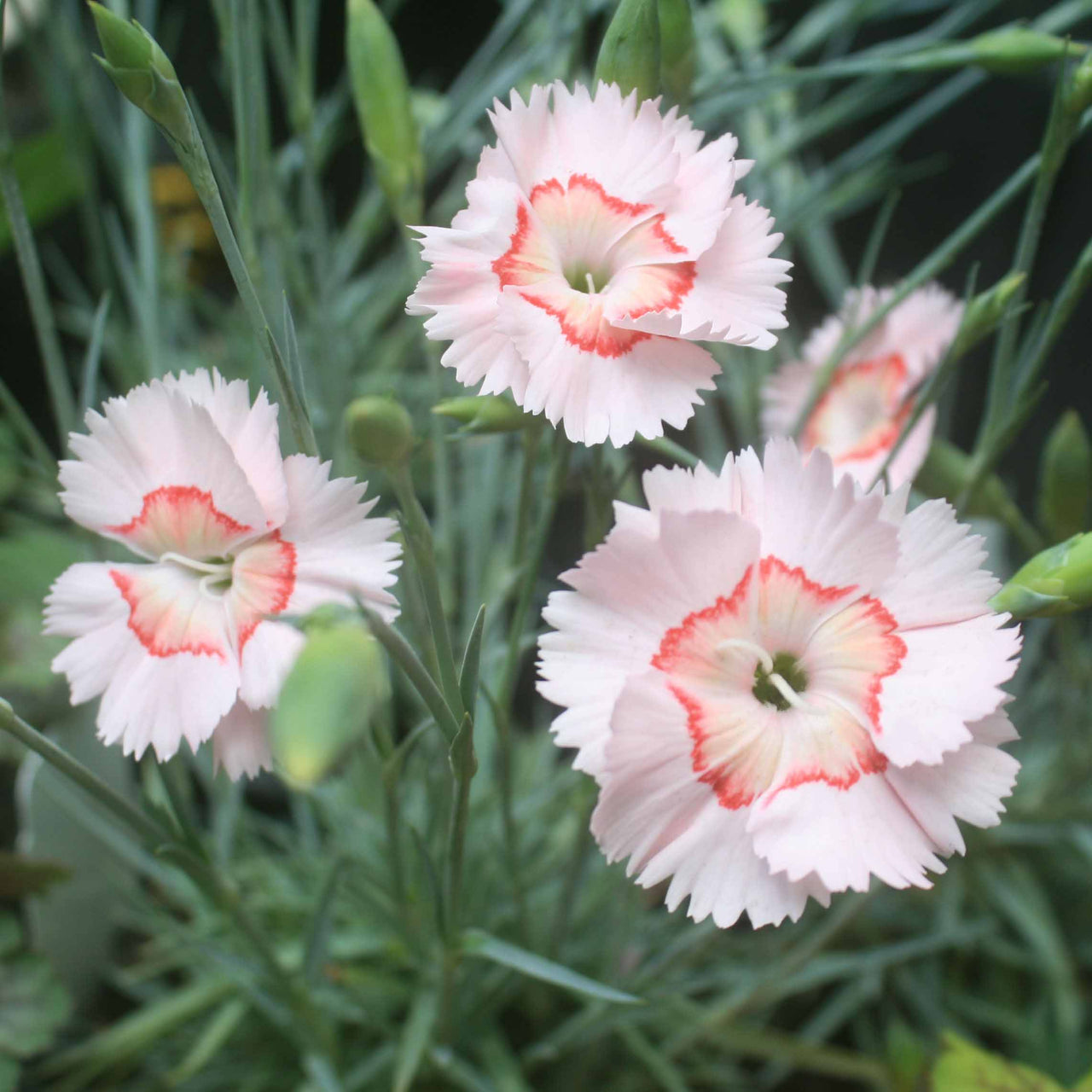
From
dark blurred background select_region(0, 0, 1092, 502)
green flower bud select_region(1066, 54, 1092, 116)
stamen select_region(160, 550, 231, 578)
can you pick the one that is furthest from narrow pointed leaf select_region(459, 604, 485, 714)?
dark blurred background select_region(0, 0, 1092, 502)

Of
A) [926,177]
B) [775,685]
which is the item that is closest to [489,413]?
[775,685]

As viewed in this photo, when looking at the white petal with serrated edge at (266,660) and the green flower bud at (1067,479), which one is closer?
the white petal with serrated edge at (266,660)

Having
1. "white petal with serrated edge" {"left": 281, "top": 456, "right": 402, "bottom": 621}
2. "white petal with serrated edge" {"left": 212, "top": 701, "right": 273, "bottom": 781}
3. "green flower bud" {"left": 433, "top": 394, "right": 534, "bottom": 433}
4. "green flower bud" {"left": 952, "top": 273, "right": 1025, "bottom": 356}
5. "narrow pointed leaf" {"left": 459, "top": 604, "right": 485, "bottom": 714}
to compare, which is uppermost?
"green flower bud" {"left": 952, "top": 273, "right": 1025, "bottom": 356}

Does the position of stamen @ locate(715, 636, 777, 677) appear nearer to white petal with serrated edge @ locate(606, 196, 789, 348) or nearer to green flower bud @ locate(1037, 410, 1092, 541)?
white petal with serrated edge @ locate(606, 196, 789, 348)

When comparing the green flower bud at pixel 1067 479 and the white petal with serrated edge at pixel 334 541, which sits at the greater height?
the white petal with serrated edge at pixel 334 541

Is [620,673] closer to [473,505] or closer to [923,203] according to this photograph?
[473,505]

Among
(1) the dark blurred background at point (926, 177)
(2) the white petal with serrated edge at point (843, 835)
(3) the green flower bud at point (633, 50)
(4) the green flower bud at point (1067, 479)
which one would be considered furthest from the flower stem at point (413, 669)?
(1) the dark blurred background at point (926, 177)

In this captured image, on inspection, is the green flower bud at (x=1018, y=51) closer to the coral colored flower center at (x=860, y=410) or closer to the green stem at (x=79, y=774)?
the coral colored flower center at (x=860, y=410)

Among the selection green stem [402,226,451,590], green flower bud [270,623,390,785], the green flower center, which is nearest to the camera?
green flower bud [270,623,390,785]
